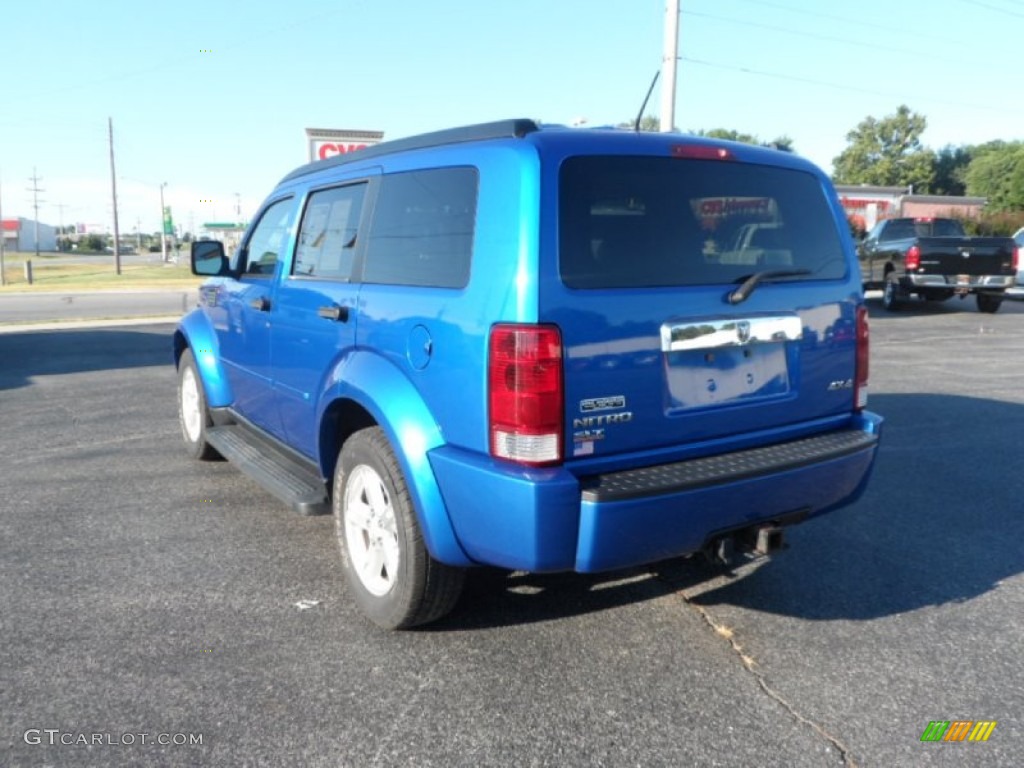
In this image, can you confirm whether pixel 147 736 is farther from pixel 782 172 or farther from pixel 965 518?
pixel 965 518

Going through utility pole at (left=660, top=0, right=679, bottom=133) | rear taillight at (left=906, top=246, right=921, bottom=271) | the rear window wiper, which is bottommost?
the rear window wiper

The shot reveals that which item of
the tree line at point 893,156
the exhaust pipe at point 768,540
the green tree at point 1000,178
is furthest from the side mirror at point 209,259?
the tree line at point 893,156

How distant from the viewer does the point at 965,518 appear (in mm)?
4824

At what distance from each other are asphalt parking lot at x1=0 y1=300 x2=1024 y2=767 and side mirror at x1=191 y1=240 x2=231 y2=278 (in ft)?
4.54

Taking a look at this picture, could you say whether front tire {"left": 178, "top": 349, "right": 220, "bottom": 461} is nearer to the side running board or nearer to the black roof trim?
the side running board

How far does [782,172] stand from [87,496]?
4441mm

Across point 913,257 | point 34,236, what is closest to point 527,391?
point 913,257

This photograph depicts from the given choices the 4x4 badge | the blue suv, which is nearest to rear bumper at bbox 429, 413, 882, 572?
the blue suv

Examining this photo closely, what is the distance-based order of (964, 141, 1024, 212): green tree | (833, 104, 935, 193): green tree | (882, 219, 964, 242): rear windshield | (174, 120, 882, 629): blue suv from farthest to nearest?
(833, 104, 935, 193): green tree, (964, 141, 1024, 212): green tree, (882, 219, 964, 242): rear windshield, (174, 120, 882, 629): blue suv

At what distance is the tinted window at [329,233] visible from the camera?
3863 millimetres

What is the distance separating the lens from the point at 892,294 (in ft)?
55.3

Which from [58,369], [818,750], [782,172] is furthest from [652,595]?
[58,369]

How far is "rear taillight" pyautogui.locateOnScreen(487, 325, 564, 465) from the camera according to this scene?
2727 millimetres

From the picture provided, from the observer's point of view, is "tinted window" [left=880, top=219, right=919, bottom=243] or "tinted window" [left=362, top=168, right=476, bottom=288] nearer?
"tinted window" [left=362, top=168, right=476, bottom=288]
